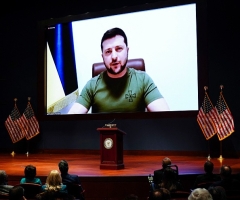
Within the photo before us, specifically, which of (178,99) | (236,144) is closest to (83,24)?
(178,99)

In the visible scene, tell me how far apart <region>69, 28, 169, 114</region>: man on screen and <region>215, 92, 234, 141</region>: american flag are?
1.30 metres

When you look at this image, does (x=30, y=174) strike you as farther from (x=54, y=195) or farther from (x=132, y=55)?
(x=132, y=55)

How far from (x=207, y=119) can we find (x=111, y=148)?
288 cm

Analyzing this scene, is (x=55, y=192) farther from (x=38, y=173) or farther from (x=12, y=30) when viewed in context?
(x=12, y=30)

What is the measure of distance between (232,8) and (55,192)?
22.4 ft

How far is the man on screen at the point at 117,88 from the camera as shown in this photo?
909cm

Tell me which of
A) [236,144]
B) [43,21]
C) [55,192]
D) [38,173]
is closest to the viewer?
[55,192]

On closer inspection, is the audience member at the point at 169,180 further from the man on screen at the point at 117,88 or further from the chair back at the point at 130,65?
the chair back at the point at 130,65

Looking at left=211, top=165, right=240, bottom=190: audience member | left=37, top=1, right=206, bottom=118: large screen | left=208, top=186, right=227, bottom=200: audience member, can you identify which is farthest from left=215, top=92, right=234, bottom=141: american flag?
left=208, top=186, right=227, bottom=200: audience member

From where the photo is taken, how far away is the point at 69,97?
9.91m

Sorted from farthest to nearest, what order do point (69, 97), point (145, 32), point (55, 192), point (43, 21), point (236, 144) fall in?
point (43, 21)
point (69, 97)
point (145, 32)
point (236, 144)
point (55, 192)

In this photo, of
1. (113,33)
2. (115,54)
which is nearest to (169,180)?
(115,54)

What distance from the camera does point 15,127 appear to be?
10328 mm

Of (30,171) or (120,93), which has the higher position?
(120,93)
